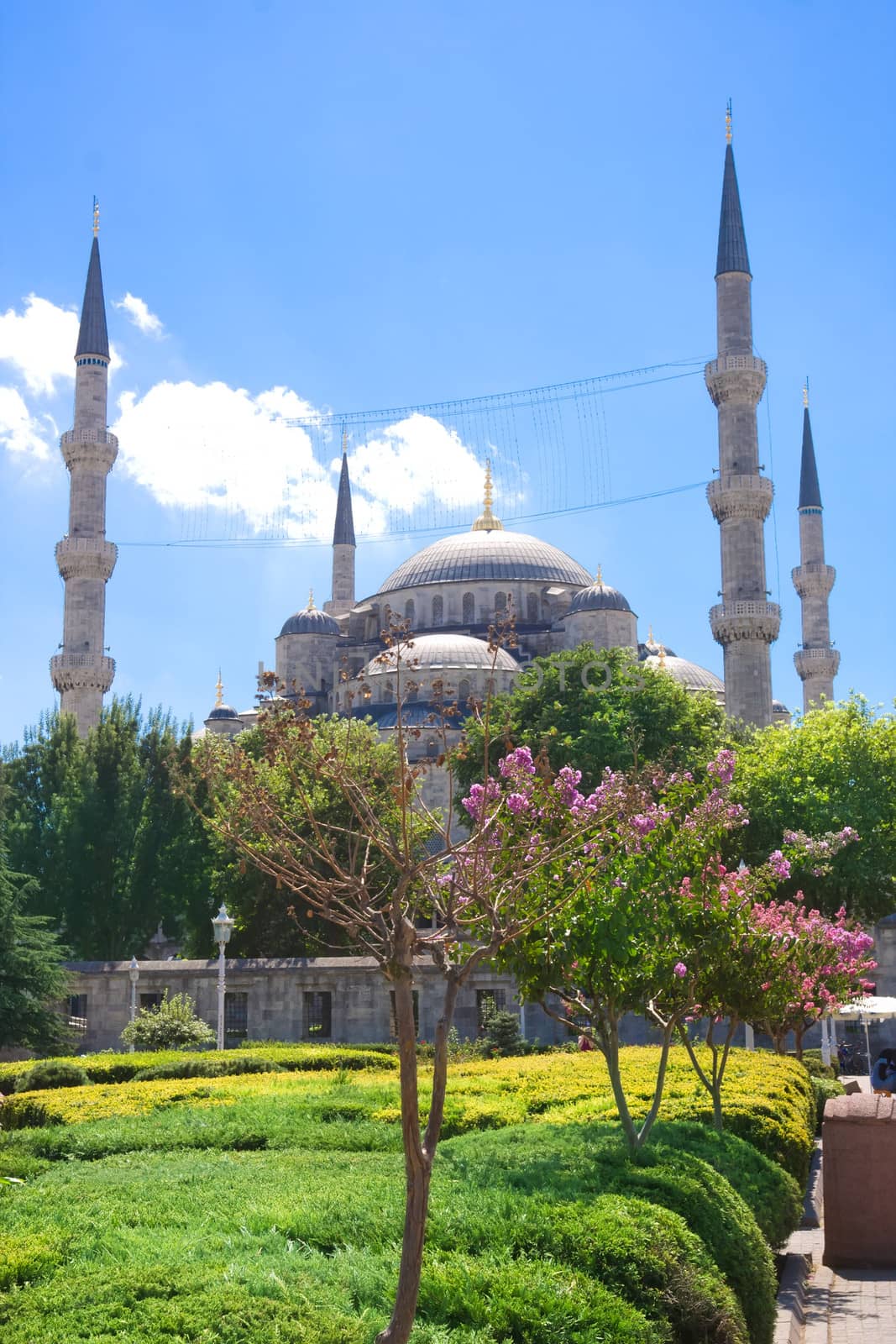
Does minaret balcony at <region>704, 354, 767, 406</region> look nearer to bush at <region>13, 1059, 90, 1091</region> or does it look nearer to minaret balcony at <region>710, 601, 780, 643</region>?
minaret balcony at <region>710, 601, 780, 643</region>

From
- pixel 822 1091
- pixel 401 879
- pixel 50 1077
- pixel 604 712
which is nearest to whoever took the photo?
pixel 401 879

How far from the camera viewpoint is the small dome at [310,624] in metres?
59.8

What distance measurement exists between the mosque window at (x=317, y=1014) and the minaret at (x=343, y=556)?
42.5m

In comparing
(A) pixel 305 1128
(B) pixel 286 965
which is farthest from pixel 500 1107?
(B) pixel 286 965

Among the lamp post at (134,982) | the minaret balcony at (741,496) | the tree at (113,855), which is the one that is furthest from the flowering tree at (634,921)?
the minaret balcony at (741,496)

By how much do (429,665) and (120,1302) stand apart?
148 ft

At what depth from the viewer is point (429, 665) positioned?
49844mm

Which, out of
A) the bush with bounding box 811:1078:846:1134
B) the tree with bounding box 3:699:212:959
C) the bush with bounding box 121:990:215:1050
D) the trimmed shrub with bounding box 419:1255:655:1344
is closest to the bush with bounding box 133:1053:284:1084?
the bush with bounding box 121:990:215:1050

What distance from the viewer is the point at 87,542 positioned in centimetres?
4478

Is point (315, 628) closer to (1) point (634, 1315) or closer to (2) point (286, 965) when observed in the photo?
(2) point (286, 965)

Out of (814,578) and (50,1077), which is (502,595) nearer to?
(814,578)

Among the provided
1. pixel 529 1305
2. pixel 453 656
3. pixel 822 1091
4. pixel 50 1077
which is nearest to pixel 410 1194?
pixel 529 1305

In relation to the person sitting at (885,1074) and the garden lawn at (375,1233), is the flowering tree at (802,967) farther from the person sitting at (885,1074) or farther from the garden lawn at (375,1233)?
the person sitting at (885,1074)

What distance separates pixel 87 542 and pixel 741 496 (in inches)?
794
